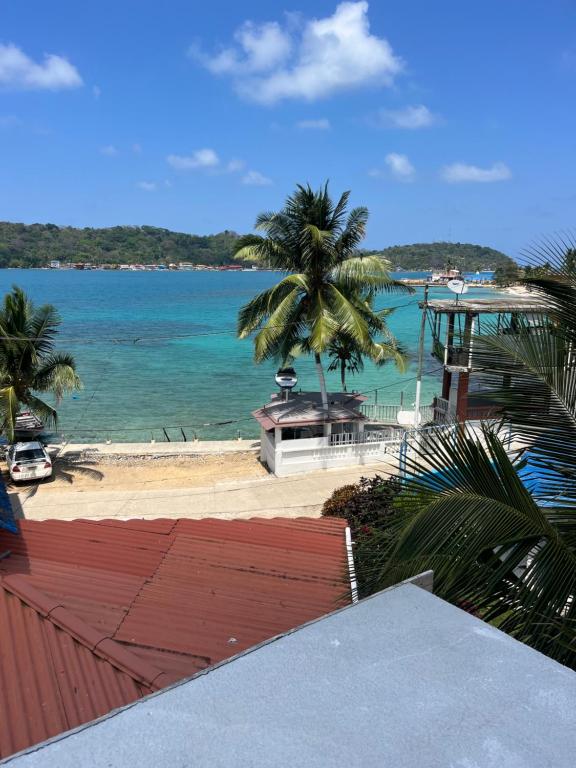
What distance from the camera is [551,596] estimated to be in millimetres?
3385

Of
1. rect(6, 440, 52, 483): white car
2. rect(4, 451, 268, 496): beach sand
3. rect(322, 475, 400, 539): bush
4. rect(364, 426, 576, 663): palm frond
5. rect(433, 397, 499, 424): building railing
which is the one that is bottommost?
rect(4, 451, 268, 496): beach sand

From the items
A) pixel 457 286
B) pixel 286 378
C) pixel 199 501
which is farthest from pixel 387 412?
pixel 199 501

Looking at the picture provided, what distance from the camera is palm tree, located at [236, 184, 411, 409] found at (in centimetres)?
1759

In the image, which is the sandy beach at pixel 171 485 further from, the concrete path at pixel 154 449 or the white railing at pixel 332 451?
the white railing at pixel 332 451

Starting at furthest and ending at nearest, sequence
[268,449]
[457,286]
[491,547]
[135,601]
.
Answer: [268,449], [457,286], [135,601], [491,547]

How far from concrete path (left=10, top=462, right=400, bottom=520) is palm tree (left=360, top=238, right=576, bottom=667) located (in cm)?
1095

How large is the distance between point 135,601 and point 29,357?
1493cm

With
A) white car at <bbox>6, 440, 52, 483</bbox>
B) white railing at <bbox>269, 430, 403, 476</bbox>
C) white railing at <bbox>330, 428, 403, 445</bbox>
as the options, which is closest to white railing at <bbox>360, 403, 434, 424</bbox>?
white railing at <bbox>330, 428, 403, 445</bbox>

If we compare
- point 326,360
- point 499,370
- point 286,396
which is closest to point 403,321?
point 326,360

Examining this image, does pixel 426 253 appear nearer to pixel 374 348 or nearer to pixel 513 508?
pixel 374 348

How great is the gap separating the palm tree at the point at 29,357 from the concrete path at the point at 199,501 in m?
3.38

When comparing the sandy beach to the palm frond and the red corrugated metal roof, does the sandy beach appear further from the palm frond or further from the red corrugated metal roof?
the palm frond

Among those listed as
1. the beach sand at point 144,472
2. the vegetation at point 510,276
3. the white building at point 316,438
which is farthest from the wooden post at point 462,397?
the vegetation at point 510,276

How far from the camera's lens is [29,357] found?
61.1ft
